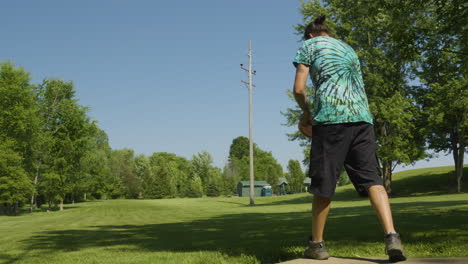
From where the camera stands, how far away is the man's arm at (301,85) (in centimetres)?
370

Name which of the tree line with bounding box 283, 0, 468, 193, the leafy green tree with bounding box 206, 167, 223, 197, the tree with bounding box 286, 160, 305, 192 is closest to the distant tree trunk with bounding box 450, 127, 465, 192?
the tree line with bounding box 283, 0, 468, 193

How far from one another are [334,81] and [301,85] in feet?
1.11

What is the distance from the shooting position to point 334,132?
11.6 feet

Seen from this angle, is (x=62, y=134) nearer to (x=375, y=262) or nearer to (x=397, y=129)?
(x=397, y=129)

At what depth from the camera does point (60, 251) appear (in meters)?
6.44

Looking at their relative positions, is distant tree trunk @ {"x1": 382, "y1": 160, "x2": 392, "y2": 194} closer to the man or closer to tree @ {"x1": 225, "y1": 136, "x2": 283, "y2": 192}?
the man

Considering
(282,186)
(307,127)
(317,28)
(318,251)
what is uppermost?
(317,28)

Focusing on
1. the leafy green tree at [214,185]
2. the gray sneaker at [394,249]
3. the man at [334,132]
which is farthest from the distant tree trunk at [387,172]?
the leafy green tree at [214,185]

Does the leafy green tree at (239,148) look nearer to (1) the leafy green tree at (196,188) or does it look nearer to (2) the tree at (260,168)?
(2) the tree at (260,168)

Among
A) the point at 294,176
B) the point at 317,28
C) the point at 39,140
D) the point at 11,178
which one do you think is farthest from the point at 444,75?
the point at 294,176

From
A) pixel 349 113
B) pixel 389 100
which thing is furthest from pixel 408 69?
pixel 349 113

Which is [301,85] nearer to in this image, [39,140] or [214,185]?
[39,140]

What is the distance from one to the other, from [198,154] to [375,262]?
3598 inches

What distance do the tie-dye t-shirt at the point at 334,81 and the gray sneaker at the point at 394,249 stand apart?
111 cm
